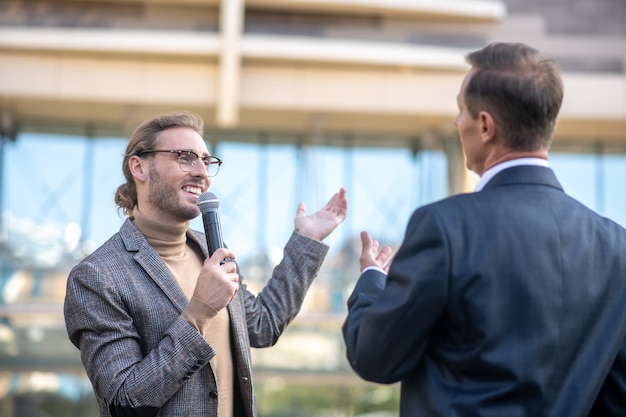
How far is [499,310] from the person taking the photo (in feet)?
8.18

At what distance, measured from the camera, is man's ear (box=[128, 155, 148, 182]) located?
12.6 feet

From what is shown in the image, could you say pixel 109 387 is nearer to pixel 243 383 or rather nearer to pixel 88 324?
pixel 88 324

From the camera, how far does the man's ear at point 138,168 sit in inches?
151

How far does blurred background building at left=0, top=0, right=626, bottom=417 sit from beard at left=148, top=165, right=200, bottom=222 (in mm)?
11603

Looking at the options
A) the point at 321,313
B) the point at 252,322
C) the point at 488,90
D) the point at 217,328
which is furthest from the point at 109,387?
the point at 321,313

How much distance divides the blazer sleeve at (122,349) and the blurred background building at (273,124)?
1184 centimetres

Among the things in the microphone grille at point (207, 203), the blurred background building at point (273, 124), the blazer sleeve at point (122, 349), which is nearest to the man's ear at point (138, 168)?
the microphone grille at point (207, 203)

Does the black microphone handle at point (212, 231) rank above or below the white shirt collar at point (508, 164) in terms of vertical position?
below

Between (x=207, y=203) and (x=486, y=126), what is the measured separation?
1348 mm

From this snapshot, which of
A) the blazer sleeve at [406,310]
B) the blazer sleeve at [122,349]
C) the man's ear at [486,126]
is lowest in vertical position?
the blazer sleeve at [122,349]

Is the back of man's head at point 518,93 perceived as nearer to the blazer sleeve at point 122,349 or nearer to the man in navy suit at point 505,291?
the man in navy suit at point 505,291

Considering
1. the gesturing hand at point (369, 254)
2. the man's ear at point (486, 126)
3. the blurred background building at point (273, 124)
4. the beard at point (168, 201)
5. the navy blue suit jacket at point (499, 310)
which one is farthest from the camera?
the blurred background building at point (273, 124)

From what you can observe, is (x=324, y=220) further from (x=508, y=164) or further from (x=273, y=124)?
(x=273, y=124)

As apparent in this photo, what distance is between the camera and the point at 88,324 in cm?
342
